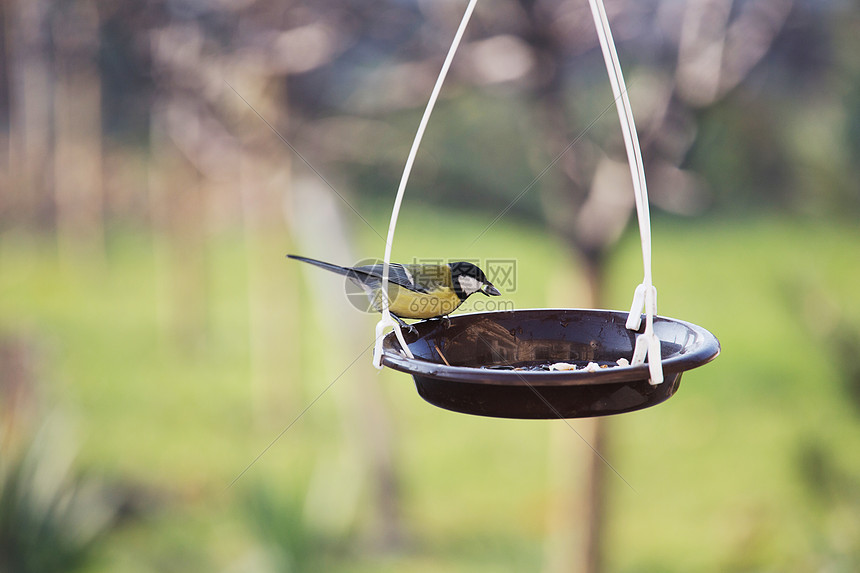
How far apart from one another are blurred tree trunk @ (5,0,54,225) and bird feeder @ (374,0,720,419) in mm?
4643

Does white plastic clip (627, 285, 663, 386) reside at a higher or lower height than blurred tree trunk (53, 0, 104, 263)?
lower

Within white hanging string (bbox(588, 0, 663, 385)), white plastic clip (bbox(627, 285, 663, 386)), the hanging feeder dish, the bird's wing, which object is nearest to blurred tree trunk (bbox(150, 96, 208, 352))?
the bird's wing

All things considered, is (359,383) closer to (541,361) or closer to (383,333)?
(541,361)

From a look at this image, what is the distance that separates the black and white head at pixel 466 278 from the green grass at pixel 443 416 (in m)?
1.38

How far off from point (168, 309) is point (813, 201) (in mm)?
4763

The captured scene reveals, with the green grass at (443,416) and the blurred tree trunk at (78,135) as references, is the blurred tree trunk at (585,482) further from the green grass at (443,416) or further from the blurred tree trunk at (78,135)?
the blurred tree trunk at (78,135)

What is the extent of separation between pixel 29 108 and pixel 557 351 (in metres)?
5.91

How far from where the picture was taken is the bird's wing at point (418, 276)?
1.56 meters

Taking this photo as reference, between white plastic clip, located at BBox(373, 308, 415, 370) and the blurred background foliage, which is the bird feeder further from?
the blurred background foliage

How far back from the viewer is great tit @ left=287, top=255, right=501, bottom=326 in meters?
1.54

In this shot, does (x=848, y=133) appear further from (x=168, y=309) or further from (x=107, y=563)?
(x=168, y=309)

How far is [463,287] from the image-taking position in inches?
63.1

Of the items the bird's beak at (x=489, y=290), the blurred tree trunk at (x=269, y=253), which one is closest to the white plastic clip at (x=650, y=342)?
the bird's beak at (x=489, y=290)

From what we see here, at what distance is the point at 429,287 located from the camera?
1.59 m
